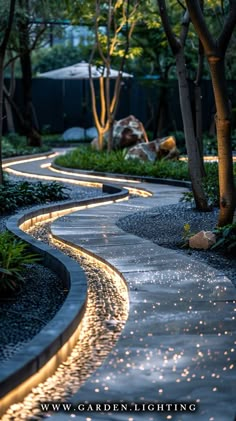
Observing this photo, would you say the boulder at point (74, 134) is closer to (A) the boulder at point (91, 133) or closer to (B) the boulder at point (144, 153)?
(A) the boulder at point (91, 133)

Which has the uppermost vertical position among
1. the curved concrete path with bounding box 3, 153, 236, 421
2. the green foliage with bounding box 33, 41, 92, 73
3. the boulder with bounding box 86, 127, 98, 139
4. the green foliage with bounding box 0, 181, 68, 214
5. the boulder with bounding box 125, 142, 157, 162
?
the green foliage with bounding box 33, 41, 92, 73

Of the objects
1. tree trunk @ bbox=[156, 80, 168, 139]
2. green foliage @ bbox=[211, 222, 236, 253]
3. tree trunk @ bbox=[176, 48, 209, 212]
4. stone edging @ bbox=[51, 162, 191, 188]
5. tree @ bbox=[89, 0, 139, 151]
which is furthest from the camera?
tree trunk @ bbox=[156, 80, 168, 139]

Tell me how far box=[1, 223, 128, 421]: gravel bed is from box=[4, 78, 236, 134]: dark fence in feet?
104

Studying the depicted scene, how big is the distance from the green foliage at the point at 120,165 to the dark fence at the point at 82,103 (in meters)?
13.2

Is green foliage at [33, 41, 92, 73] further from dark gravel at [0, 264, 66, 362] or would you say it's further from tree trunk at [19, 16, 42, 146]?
dark gravel at [0, 264, 66, 362]

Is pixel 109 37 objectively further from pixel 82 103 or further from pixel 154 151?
pixel 82 103

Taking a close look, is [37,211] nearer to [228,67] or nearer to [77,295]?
[77,295]

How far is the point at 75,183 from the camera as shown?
20.7m

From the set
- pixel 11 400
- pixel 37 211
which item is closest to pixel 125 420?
pixel 11 400

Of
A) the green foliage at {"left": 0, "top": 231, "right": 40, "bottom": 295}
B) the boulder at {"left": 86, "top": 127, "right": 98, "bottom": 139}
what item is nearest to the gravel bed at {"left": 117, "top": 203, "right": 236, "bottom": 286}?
the green foliage at {"left": 0, "top": 231, "right": 40, "bottom": 295}

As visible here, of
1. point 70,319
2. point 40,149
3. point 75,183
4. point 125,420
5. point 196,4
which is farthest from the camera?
point 40,149

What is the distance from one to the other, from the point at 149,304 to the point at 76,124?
3598 cm

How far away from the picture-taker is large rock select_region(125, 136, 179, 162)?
25.0 m

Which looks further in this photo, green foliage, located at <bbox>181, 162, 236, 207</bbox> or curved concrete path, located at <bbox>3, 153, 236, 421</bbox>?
green foliage, located at <bbox>181, 162, 236, 207</bbox>
